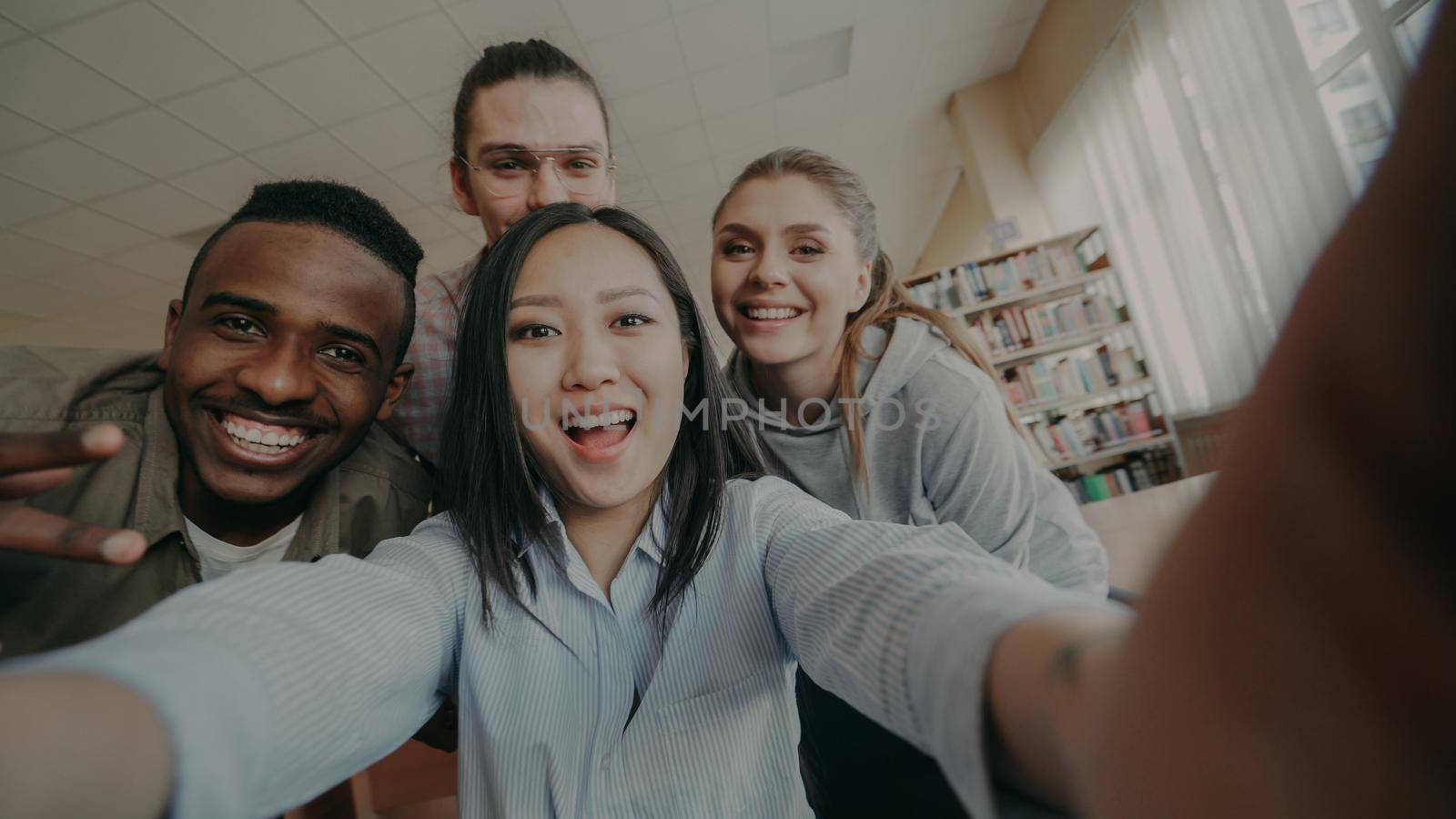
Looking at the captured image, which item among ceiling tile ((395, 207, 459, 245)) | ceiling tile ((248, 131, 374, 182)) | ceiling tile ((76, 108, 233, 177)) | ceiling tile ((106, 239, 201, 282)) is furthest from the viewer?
ceiling tile ((395, 207, 459, 245))

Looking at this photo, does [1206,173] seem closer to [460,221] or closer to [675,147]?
[675,147]

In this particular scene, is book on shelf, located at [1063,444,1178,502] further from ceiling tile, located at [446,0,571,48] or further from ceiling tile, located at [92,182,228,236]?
ceiling tile, located at [92,182,228,236]

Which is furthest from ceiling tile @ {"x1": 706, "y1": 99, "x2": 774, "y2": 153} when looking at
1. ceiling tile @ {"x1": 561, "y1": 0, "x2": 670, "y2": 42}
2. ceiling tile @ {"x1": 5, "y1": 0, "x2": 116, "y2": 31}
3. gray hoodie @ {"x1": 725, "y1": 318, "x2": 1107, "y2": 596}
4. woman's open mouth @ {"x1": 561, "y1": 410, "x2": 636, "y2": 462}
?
woman's open mouth @ {"x1": 561, "y1": 410, "x2": 636, "y2": 462}

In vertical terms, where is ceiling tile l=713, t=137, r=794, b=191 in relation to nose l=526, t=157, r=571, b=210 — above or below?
above

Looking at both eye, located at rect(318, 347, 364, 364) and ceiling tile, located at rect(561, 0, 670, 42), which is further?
ceiling tile, located at rect(561, 0, 670, 42)

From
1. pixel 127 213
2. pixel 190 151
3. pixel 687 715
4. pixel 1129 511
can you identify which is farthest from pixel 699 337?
pixel 127 213

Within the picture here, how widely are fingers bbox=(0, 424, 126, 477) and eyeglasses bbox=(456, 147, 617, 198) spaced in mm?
1203

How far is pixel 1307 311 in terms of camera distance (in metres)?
0.22

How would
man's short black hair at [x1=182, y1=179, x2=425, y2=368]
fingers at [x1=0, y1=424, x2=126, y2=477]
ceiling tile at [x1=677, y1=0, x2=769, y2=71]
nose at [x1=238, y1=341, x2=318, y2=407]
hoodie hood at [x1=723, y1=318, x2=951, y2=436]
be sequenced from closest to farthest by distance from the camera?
1. fingers at [x1=0, y1=424, x2=126, y2=477]
2. nose at [x1=238, y1=341, x2=318, y2=407]
3. man's short black hair at [x1=182, y1=179, x2=425, y2=368]
4. hoodie hood at [x1=723, y1=318, x2=951, y2=436]
5. ceiling tile at [x1=677, y1=0, x2=769, y2=71]

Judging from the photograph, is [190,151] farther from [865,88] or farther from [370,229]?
[865,88]

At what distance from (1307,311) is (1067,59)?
16.3 feet

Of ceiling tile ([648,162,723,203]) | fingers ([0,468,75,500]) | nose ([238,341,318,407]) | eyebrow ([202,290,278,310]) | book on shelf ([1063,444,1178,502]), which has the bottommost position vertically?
book on shelf ([1063,444,1178,502])

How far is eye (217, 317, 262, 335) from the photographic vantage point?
1.12 meters

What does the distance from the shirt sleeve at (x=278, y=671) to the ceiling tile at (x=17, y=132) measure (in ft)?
13.6
